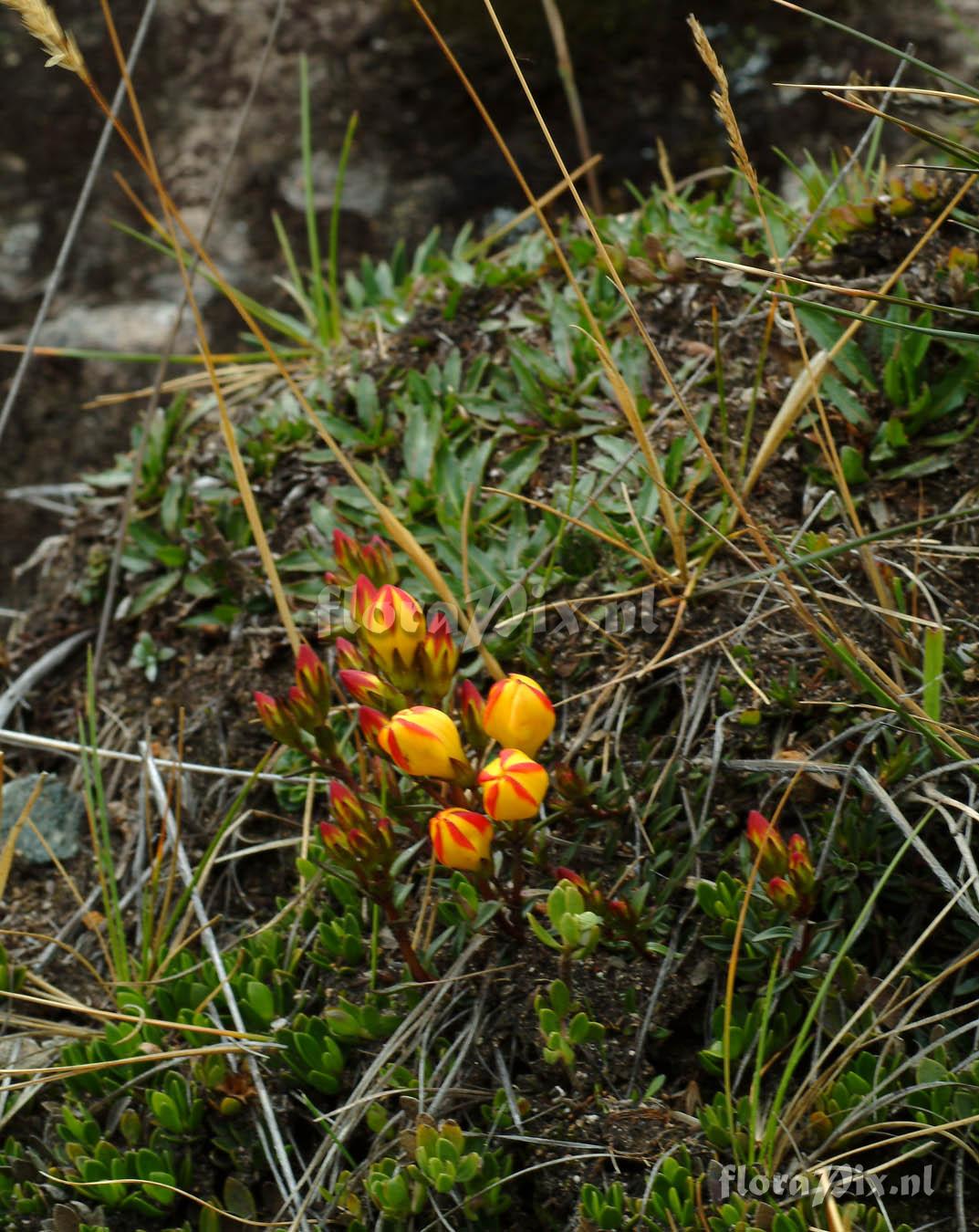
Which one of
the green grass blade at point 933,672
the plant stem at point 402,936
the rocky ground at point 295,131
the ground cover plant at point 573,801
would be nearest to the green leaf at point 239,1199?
the ground cover plant at point 573,801

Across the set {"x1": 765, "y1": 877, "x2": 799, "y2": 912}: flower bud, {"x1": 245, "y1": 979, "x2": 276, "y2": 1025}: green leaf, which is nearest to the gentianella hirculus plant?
{"x1": 245, "y1": 979, "x2": 276, "y2": 1025}: green leaf

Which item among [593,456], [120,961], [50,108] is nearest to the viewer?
[120,961]

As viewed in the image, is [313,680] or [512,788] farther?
[313,680]

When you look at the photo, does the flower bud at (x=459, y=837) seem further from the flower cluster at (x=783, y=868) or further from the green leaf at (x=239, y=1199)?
the green leaf at (x=239, y=1199)

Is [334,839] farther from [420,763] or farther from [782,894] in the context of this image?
[782,894]

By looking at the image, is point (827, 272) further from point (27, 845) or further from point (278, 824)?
point (27, 845)

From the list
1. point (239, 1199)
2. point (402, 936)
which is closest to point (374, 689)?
point (402, 936)

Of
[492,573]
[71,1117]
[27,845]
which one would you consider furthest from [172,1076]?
[492,573]
